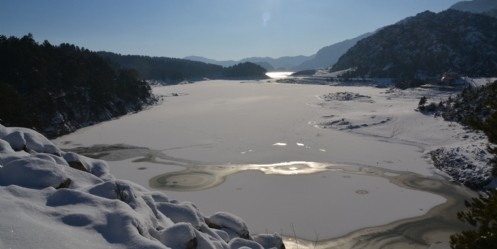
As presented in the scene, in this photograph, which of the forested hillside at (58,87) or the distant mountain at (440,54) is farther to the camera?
the distant mountain at (440,54)

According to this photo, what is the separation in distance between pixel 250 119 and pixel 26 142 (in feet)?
157

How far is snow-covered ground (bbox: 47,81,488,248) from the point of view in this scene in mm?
23812

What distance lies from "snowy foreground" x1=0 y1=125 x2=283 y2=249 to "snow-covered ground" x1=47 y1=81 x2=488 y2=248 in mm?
8635

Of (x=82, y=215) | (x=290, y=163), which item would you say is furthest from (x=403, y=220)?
(x=82, y=215)

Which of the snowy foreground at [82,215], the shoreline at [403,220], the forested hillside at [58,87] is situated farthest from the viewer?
the forested hillside at [58,87]

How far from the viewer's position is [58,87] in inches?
2485

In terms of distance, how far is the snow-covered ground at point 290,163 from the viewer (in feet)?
78.1

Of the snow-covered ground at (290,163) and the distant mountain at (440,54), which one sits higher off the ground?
the distant mountain at (440,54)

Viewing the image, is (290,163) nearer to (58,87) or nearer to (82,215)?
(82,215)

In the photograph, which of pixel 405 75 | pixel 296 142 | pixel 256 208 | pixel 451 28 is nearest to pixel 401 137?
pixel 296 142

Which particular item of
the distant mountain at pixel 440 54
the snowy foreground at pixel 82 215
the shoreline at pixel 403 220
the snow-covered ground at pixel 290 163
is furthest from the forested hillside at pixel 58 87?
the distant mountain at pixel 440 54

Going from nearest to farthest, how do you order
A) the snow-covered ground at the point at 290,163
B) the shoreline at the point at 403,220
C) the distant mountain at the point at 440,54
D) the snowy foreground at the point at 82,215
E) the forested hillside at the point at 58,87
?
the snowy foreground at the point at 82,215
the shoreline at the point at 403,220
the snow-covered ground at the point at 290,163
the forested hillside at the point at 58,87
the distant mountain at the point at 440,54

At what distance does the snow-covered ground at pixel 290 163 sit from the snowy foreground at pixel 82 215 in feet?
28.3

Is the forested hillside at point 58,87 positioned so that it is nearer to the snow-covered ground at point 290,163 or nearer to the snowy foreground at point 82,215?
the snow-covered ground at point 290,163
